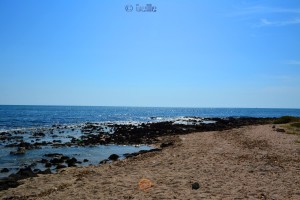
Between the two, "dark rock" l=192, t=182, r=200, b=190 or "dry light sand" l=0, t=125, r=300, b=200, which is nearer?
"dry light sand" l=0, t=125, r=300, b=200

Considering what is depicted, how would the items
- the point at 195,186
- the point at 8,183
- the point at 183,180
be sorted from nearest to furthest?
the point at 195,186 → the point at 183,180 → the point at 8,183

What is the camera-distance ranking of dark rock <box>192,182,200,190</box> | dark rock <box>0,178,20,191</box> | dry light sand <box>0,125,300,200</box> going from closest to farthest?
dry light sand <box>0,125,300,200</box> < dark rock <box>192,182,200,190</box> < dark rock <box>0,178,20,191</box>

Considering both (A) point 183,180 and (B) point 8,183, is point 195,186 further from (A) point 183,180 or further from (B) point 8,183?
(B) point 8,183

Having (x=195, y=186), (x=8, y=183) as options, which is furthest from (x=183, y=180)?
(x=8, y=183)

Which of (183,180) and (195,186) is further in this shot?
(183,180)

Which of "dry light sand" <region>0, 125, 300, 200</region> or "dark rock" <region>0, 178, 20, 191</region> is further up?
"dry light sand" <region>0, 125, 300, 200</region>

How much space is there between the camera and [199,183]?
11.9 m

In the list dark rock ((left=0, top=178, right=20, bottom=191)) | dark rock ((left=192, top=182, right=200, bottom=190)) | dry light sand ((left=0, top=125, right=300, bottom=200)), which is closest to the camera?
dry light sand ((left=0, top=125, right=300, bottom=200))

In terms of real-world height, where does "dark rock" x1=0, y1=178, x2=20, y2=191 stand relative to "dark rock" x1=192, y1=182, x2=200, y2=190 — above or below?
below

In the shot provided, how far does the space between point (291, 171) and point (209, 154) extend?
6563 millimetres

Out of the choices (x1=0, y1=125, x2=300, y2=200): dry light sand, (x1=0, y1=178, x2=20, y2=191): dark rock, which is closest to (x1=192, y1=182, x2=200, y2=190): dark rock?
(x1=0, y1=125, x2=300, y2=200): dry light sand

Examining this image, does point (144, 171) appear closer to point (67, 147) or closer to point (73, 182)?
point (73, 182)

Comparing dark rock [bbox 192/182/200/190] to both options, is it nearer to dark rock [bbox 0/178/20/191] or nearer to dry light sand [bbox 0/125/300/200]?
dry light sand [bbox 0/125/300/200]

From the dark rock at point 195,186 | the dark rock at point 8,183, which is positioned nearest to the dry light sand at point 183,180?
the dark rock at point 195,186
